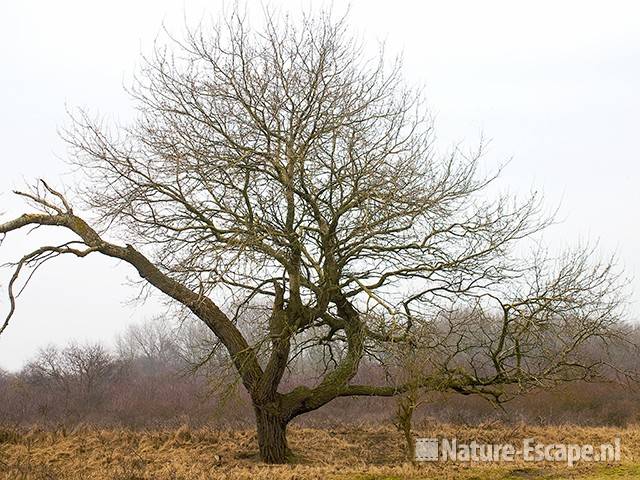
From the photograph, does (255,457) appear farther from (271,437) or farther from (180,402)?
(180,402)

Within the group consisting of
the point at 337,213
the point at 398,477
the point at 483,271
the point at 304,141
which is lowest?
the point at 398,477

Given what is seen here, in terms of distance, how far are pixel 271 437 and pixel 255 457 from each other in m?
0.68

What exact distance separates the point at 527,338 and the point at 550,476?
8.70 feet

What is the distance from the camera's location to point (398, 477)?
30.4ft

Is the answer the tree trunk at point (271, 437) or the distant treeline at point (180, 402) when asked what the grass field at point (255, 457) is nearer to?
the tree trunk at point (271, 437)

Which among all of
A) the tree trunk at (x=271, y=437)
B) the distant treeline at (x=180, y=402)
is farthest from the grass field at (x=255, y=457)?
the distant treeline at (x=180, y=402)

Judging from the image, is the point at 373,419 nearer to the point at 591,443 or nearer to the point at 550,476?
the point at 591,443

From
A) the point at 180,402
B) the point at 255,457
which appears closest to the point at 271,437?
the point at 255,457

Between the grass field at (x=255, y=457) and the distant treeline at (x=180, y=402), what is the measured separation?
78.5 inches

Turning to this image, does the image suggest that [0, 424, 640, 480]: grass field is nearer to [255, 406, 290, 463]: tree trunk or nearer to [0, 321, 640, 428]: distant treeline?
[255, 406, 290, 463]: tree trunk

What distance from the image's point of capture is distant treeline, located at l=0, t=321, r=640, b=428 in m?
19.8

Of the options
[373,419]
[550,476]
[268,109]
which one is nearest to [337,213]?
[268,109]

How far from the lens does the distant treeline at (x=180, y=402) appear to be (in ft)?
64.9

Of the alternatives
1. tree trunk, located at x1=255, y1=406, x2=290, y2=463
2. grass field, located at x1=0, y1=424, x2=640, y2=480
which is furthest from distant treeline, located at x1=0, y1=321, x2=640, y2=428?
tree trunk, located at x1=255, y1=406, x2=290, y2=463
